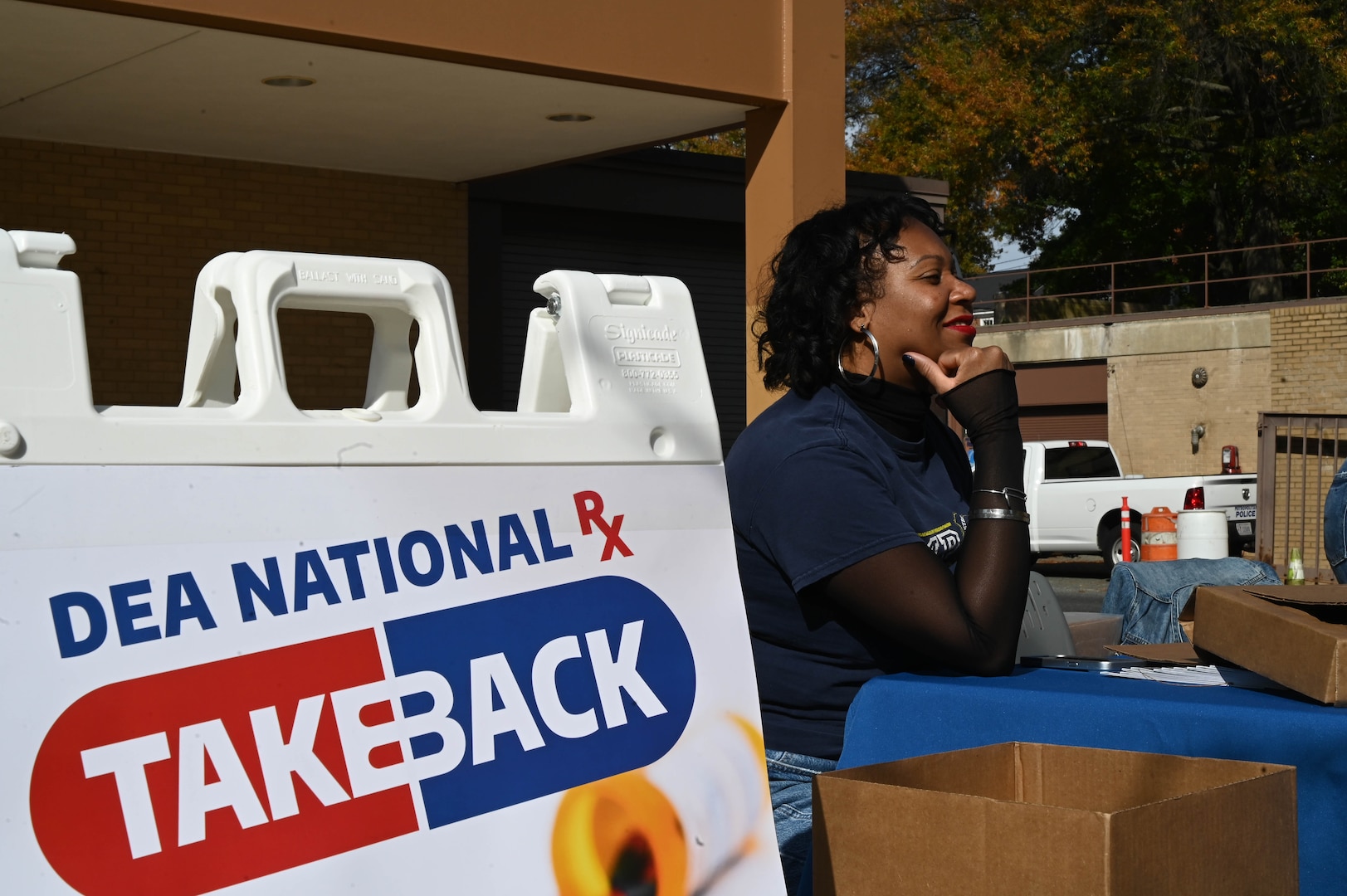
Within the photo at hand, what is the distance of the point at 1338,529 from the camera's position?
3.56 m

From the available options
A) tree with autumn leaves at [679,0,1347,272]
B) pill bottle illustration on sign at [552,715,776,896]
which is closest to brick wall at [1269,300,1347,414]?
tree with autumn leaves at [679,0,1347,272]

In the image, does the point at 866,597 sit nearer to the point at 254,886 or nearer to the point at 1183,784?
the point at 1183,784

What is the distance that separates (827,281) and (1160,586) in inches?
142

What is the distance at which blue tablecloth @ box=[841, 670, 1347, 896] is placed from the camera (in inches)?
76.6

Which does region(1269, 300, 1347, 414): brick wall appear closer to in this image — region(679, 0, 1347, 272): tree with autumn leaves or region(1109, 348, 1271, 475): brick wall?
region(1109, 348, 1271, 475): brick wall

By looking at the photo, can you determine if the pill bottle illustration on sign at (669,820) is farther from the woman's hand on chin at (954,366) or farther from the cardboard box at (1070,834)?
the woman's hand on chin at (954,366)

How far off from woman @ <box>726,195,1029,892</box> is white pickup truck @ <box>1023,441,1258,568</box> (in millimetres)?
15436

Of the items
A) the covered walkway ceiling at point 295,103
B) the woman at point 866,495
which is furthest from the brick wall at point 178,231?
the woman at point 866,495

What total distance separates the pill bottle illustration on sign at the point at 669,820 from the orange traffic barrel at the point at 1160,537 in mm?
8111

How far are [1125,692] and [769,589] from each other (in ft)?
2.06

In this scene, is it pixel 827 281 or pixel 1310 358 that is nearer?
pixel 827 281

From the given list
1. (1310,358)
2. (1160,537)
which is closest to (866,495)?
(1160,537)

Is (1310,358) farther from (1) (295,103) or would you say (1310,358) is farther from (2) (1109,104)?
(1) (295,103)

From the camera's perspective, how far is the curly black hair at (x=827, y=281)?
2752 mm
